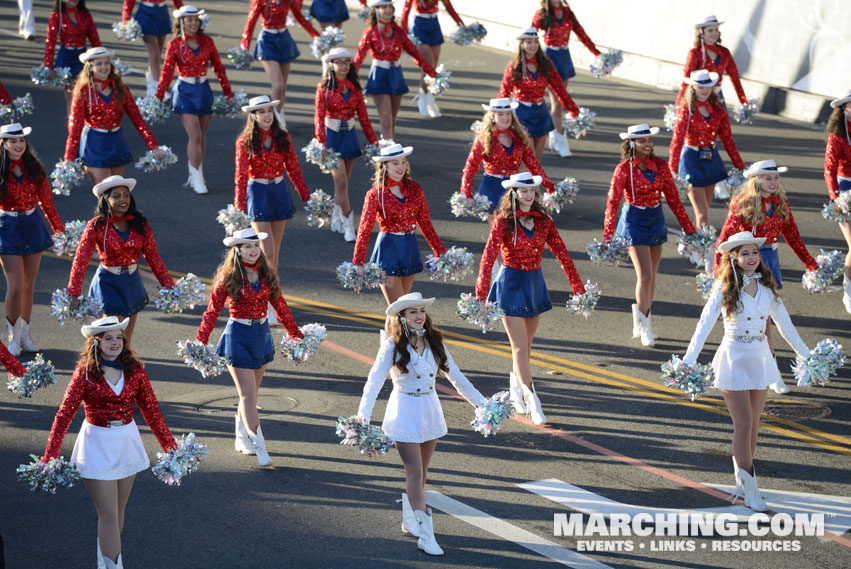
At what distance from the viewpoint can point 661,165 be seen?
42.2ft

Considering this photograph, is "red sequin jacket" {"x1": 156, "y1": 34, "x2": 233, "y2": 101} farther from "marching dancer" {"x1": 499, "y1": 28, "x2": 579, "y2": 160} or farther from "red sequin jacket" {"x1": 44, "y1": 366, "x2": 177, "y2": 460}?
"red sequin jacket" {"x1": 44, "y1": 366, "x2": 177, "y2": 460}

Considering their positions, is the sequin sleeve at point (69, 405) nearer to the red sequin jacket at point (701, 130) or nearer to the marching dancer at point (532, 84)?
the red sequin jacket at point (701, 130)

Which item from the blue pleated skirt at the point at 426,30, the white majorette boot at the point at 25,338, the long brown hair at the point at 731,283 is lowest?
the white majorette boot at the point at 25,338

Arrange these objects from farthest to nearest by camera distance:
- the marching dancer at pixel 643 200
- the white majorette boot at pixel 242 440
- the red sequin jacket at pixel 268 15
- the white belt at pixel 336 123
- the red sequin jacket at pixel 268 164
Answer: the red sequin jacket at pixel 268 15
the white belt at pixel 336 123
the red sequin jacket at pixel 268 164
the marching dancer at pixel 643 200
the white majorette boot at pixel 242 440

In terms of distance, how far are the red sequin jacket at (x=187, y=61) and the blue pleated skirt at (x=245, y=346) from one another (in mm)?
7319

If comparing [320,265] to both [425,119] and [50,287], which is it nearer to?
[50,287]

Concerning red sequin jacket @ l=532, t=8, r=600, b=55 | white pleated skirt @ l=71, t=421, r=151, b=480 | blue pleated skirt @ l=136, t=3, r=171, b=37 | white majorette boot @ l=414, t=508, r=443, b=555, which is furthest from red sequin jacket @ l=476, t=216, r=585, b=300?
blue pleated skirt @ l=136, t=3, r=171, b=37

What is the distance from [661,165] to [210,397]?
5.19m

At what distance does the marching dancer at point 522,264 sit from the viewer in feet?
36.1

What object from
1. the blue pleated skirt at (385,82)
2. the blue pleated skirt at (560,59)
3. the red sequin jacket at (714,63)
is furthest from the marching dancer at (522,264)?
the blue pleated skirt at (560,59)

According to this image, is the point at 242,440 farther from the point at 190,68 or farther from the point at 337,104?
the point at 190,68

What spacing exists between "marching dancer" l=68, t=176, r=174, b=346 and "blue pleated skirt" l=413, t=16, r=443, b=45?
33.4 ft

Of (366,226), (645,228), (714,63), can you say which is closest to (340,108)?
(366,226)

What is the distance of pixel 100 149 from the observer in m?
14.8
